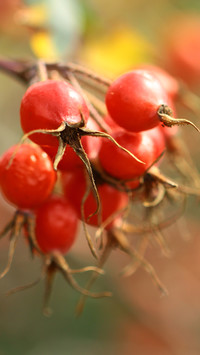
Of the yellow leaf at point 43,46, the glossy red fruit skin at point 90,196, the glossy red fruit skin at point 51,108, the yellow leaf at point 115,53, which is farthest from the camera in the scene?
the yellow leaf at point 115,53

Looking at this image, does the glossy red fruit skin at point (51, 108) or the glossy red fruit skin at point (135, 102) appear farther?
the glossy red fruit skin at point (135, 102)

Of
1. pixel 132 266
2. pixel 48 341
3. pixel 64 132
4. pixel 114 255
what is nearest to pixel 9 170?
pixel 64 132

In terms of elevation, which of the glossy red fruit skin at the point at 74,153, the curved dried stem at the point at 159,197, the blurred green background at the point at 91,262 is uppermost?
the glossy red fruit skin at the point at 74,153

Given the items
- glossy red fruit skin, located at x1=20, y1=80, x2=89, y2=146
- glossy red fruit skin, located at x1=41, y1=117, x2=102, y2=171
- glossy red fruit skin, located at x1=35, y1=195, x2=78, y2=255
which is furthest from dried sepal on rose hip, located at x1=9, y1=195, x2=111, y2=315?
glossy red fruit skin, located at x1=20, y1=80, x2=89, y2=146

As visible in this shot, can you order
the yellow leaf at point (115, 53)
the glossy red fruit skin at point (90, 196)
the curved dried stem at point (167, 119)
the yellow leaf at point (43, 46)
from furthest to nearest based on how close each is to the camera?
1. the yellow leaf at point (115, 53)
2. the yellow leaf at point (43, 46)
3. the glossy red fruit skin at point (90, 196)
4. the curved dried stem at point (167, 119)

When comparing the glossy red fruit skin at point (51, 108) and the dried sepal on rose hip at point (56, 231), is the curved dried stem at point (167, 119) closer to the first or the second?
the glossy red fruit skin at point (51, 108)

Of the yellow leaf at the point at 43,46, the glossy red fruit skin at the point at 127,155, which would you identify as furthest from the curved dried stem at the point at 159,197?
the yellow leaf at the point at 43,46

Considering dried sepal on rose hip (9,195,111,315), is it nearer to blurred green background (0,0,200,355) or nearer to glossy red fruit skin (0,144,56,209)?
glossy red fruit skin (0,144,56,209)
